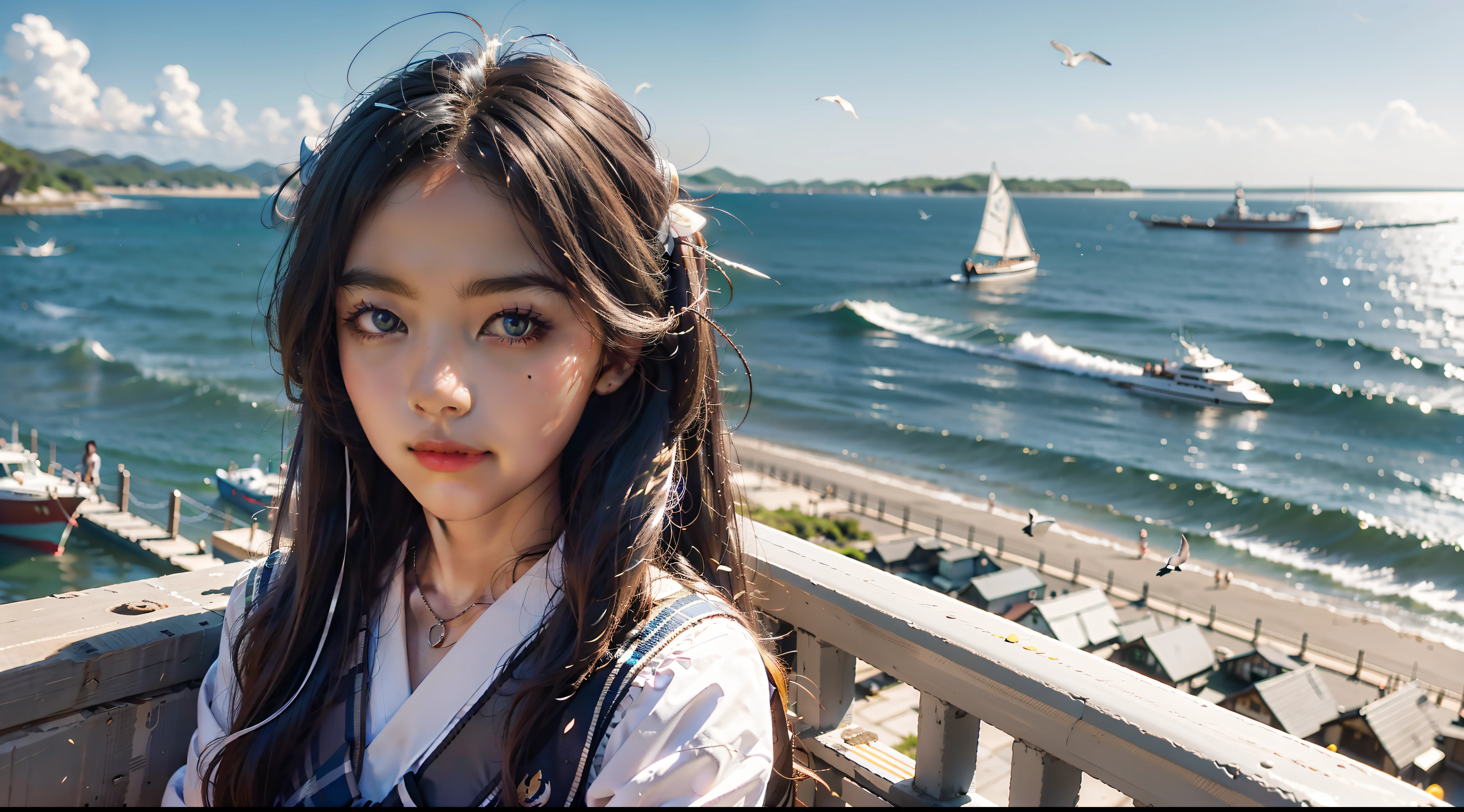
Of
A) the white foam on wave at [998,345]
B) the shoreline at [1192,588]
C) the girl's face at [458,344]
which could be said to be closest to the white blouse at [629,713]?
the girl's face at [458,344]

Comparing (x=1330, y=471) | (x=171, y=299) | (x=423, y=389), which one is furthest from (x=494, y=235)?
(x=171, y=299)

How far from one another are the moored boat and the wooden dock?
5.08m

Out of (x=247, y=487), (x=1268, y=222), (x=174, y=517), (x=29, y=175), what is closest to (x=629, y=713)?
(x=174, y=517)

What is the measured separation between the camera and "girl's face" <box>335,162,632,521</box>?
1.00 metres

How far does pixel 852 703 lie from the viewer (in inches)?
52.9

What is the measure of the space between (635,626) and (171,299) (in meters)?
59.7

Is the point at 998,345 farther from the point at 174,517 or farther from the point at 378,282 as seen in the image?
the point at 378,282

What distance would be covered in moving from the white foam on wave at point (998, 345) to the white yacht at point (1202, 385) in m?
2.07

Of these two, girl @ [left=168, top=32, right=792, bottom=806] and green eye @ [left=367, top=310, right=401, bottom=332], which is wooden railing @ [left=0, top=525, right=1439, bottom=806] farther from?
green eye @ [left=367, top=310, right=401, bottom=332]

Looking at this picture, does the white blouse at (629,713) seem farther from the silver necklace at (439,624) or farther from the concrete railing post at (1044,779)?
the concrete railing post at (1044,779)

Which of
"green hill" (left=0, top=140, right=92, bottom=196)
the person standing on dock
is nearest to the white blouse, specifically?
the person standing on dock

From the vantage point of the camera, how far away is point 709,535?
1.23m

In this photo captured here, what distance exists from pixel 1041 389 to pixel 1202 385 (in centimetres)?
585

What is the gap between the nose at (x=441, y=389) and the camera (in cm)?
100
